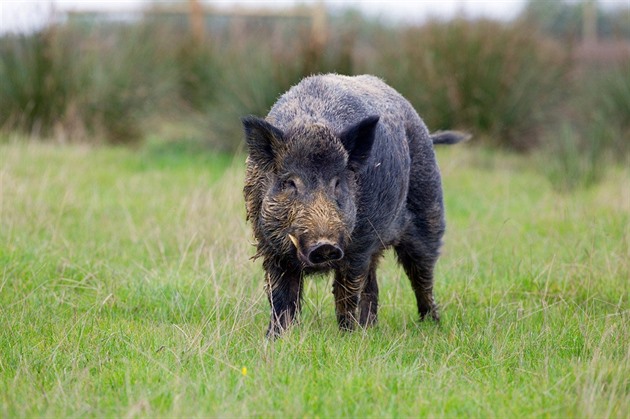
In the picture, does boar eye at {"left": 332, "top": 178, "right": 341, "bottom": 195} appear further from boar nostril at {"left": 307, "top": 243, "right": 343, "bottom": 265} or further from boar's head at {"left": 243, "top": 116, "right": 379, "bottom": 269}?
boar nostril at {"left": 307, "top": 243, "right": 343, "bottom": 265}

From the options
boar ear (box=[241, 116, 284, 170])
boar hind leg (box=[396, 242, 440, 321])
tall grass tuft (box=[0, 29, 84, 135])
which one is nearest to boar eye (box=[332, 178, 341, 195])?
boar ear (box=[241, 116, 284, 170])

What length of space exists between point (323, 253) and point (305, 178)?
451 millimetres

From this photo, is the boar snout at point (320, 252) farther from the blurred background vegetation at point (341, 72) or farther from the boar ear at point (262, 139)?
the blurred background vegetation at point (341, 72)

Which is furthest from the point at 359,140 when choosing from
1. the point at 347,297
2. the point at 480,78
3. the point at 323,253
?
the point at 480,78

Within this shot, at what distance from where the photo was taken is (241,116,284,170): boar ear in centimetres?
489

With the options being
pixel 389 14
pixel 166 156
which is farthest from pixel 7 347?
pixel 389 14

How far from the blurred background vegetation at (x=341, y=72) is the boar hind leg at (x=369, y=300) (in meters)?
5.39

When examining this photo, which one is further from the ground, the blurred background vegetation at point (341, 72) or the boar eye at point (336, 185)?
the boar eye at point (336, 185)

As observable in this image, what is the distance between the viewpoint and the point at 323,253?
454cm

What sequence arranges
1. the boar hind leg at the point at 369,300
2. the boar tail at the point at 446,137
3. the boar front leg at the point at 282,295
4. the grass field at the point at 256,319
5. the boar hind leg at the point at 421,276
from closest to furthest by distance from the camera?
the grass field at the point at 256,319, the boar front leg at the point at 282,295, the boar hind leg at the point at 369,300, the boar hind leg at the point at 421,276, the boar tail at the point at 446,137

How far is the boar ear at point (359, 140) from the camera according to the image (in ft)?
16.1

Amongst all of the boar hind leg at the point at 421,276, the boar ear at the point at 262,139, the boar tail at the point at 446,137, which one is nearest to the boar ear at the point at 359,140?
the boar ear at the point at 262,139

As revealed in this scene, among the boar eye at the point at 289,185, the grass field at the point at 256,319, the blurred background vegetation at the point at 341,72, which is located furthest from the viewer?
the blurred background vegetation at the point at 341,72

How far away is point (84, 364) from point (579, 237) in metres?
4.72
